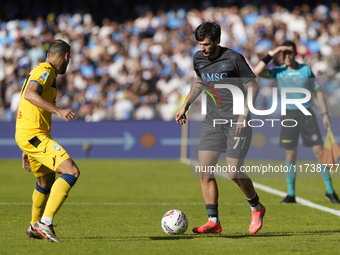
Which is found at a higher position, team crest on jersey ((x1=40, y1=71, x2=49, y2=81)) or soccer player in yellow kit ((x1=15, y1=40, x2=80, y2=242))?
team crest on jersey ((x1=40, y1=71, x2=49, y2=81))

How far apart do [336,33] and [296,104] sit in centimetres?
1457

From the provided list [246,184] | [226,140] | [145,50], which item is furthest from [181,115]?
[145,50]

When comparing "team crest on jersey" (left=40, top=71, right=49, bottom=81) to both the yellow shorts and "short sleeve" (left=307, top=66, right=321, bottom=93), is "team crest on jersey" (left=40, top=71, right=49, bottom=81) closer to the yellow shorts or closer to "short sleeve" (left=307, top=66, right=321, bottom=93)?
the yellow shorts

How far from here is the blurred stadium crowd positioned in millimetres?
19062

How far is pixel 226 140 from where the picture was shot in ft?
20.2

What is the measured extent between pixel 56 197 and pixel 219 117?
6.78 ft

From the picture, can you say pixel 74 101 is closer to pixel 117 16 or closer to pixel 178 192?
pixel 117 16

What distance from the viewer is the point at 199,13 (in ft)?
78.0

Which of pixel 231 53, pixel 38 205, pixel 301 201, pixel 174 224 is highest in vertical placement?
pixel 231 53

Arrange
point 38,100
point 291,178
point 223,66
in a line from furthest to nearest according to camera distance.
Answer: point 291,178, point 223,66, point 38,100

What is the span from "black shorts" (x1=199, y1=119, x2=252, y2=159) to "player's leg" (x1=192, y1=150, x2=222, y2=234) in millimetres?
84

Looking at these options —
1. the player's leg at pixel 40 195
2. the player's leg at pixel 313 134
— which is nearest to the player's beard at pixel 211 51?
the player's leg at pixel 40 195

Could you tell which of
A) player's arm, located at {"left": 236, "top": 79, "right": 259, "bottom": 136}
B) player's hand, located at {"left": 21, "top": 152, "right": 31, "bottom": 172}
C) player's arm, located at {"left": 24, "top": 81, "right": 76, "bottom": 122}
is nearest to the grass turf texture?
player's hand, located at {"left": 21, "top": 152, "right": 31, "bottom": 172}

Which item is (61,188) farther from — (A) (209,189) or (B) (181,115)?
(A) (209,189)
